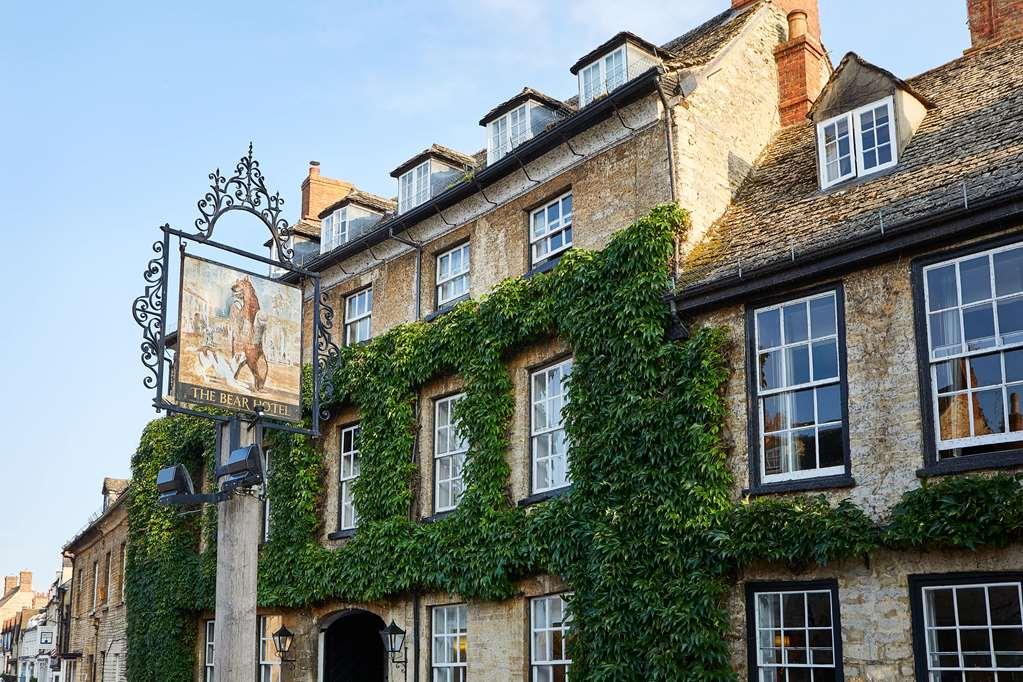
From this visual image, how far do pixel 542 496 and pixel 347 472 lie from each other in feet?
19.5

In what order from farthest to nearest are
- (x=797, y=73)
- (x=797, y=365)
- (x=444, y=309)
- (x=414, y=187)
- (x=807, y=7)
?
(x=414, y=187) < (x=807, y=7) < (x=444, y=309) < (x=797, y=73) < (x=797, y=365)

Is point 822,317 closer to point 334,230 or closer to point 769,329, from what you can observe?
point 769,329

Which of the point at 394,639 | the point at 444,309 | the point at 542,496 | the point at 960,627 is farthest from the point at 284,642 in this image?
the point at 960,627

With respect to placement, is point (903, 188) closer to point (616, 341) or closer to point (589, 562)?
point (616, 341)

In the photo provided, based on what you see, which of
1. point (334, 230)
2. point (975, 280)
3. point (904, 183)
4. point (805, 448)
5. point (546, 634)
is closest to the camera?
point (975, 280)

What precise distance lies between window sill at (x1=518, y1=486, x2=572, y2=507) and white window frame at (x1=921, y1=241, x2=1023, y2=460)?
5.85 m

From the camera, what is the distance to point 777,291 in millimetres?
14961

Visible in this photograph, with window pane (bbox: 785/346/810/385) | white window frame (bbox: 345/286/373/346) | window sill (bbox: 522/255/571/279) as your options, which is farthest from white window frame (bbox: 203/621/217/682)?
window pane (bbox: 785/346/810/385)

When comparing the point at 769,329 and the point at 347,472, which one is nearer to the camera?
the point at 769,329

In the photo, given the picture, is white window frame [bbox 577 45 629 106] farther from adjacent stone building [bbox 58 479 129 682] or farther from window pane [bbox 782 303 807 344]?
adjacent stone building [bbox 58 479 129 682]

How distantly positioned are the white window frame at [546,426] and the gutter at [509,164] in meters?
3.65

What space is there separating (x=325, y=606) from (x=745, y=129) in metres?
11.6

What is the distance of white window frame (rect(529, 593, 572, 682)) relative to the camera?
17.0 m

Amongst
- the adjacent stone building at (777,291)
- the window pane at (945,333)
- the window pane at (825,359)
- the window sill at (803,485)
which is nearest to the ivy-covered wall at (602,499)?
the window sill at (803,485)
